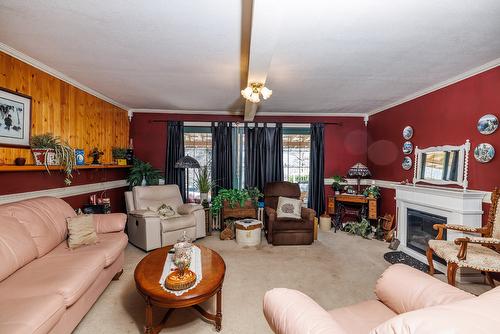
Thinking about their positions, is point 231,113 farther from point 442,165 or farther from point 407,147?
point 442,165

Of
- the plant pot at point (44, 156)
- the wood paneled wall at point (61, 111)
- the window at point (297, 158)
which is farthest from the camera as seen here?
the window at point (297, 158)

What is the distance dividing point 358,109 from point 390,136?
0.83 m

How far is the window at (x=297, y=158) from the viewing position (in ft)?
17.1

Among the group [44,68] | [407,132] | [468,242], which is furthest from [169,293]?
[407,132]

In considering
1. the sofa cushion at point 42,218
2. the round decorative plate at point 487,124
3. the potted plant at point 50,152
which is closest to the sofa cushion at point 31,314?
the sofa cushion at point 42,218

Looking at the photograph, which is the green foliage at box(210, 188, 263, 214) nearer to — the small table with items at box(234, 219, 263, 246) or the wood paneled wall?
the small table with items at box(234, 219, 263, 246)

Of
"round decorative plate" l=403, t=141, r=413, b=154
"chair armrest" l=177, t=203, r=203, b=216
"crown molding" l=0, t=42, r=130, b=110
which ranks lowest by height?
"chair armrest" l=177, t=203, r=203, b=216

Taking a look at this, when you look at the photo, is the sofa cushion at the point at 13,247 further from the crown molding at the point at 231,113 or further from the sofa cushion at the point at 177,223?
the crown molding at the point at 231,113

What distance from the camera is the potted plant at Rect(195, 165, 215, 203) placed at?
4.57 metres

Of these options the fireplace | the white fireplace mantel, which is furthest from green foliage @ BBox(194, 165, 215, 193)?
the fireplace

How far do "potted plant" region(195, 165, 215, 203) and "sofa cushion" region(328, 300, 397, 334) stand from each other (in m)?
3.40

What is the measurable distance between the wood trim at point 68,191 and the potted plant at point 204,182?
1509 mm

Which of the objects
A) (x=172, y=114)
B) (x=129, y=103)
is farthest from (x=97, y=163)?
(x=172, y=114)

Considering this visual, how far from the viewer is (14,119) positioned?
2.43 meters
